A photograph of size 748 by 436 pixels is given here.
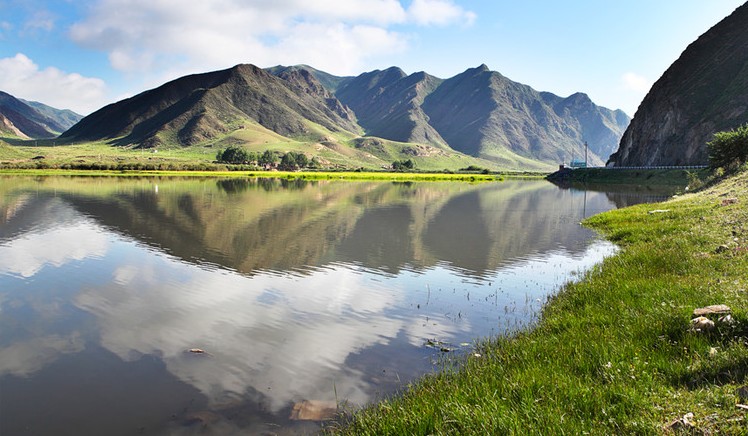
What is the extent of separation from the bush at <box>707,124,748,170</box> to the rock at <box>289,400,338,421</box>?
79605mm

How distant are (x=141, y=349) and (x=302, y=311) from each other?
6.27m

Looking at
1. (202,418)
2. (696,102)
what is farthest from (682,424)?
(696,102)

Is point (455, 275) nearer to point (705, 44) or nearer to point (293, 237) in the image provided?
point (293, 237)

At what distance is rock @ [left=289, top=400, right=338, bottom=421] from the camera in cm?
1089

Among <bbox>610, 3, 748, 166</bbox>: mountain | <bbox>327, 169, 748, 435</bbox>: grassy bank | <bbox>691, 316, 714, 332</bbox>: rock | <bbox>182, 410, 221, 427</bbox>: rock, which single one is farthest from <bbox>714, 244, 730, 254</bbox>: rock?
<bbox>610, 3, 748, 166</bbox>: mountain

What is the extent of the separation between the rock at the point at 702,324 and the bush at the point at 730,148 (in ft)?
242

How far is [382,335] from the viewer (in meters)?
16.4

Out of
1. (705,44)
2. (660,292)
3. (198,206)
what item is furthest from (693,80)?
(660,292)

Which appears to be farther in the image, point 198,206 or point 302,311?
point 198,206

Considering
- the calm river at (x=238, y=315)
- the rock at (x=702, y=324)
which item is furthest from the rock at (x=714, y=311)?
the calm river at (x=238, y=315)

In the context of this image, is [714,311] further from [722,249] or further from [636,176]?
[636,176]

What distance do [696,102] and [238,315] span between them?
569 feet

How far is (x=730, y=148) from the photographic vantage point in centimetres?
7544

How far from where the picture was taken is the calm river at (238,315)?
38.1 feet
